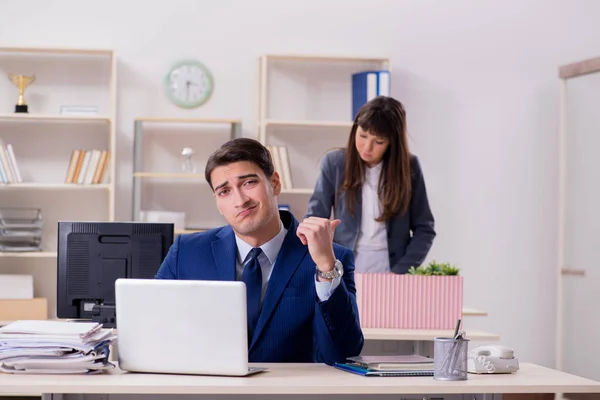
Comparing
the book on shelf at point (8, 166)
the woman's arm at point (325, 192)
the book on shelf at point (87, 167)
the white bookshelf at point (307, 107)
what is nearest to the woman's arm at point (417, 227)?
the woman's arm at point (325, 192)

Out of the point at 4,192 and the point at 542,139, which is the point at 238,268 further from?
the point at 542,139

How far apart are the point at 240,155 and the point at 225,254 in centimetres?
26

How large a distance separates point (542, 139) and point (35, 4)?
3163 mm

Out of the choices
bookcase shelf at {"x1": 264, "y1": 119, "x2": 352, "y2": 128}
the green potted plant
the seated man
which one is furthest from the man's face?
bookcase shelf at {"x1": 264, "y1": 119, "x2": 352, "y2": 128}

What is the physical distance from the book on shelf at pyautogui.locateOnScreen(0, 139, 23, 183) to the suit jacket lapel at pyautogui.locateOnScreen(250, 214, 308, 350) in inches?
116

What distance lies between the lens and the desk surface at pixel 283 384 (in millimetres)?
1766

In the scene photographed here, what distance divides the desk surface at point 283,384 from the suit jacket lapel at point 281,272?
0.65ft

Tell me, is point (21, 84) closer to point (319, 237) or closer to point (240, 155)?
point (240, 155)

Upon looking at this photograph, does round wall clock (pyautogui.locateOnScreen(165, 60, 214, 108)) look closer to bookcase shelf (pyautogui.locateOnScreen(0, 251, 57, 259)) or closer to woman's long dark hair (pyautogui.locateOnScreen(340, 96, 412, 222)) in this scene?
bookcase shelf (pyautogui.locateOnScreen(0, 251, 57, 259))

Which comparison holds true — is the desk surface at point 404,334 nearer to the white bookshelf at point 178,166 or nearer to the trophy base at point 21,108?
the white bookshelf at point 178,166

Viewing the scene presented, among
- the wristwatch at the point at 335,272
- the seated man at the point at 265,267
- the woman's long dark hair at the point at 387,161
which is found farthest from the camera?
the woman's long dark hair at the point at 387,161

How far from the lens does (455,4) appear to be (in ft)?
17.8

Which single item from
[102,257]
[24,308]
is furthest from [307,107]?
[102,257]

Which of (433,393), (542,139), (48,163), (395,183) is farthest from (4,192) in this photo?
(433,393)
